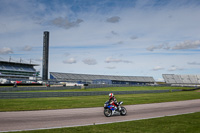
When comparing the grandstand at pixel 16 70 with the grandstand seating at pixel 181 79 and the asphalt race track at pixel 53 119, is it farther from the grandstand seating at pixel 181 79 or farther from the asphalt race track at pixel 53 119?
the asphalt race track at pixel 53 119

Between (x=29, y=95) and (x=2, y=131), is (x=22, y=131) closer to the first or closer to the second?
(x=2, y=131)

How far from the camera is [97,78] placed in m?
114

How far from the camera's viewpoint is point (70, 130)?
8961 millimetres

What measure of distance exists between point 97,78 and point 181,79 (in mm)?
48194

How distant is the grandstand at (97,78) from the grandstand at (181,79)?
41.3 ft

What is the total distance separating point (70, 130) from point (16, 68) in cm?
11756

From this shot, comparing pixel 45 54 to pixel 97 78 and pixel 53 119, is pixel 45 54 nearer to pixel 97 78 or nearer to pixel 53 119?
pixel 97 78

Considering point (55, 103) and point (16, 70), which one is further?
point (16, 70)

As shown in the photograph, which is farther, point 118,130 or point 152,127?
point 152,127

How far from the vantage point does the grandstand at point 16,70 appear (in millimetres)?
108000

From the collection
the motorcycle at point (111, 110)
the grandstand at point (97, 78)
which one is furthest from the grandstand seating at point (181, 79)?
the motorcycle at point (111, 110)

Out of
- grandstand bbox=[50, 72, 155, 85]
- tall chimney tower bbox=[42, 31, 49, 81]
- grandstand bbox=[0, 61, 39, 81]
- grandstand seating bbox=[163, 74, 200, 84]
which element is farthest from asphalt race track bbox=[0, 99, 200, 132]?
grandstand seating bbox=[163, 74, 200, 84]

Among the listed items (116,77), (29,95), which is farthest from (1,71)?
(29,95)

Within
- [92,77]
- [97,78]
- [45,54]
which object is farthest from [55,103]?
[92,77]
